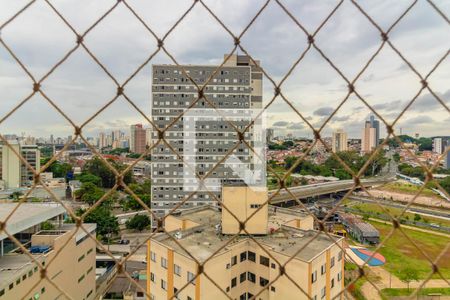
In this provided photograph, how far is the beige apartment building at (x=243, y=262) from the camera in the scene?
3.40 metres

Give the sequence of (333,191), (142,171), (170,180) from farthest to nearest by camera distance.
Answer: (142,171)
(333,191)
(170,180)

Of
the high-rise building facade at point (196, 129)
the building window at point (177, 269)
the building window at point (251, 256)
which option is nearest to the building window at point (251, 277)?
the building window at point (251, 256)

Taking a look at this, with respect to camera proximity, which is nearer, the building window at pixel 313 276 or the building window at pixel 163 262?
the building window at pixel 313 276

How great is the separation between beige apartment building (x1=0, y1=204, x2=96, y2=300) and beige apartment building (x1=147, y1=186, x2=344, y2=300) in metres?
1.13

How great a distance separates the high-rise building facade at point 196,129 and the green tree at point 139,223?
0.50 meters

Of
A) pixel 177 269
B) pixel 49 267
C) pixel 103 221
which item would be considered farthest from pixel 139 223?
pixel 177 269

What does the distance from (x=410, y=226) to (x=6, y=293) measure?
37.1 feet

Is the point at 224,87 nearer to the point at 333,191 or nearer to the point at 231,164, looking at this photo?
the point at 231,164

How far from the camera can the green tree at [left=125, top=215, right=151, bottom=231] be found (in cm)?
998

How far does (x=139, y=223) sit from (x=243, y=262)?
6.77m

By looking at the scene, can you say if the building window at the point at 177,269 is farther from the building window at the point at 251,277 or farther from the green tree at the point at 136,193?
the green tree at the point at 136,193

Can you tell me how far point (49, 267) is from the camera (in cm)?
383

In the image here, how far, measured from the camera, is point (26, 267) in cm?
381

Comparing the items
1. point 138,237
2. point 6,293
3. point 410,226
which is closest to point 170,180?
point 138,237
